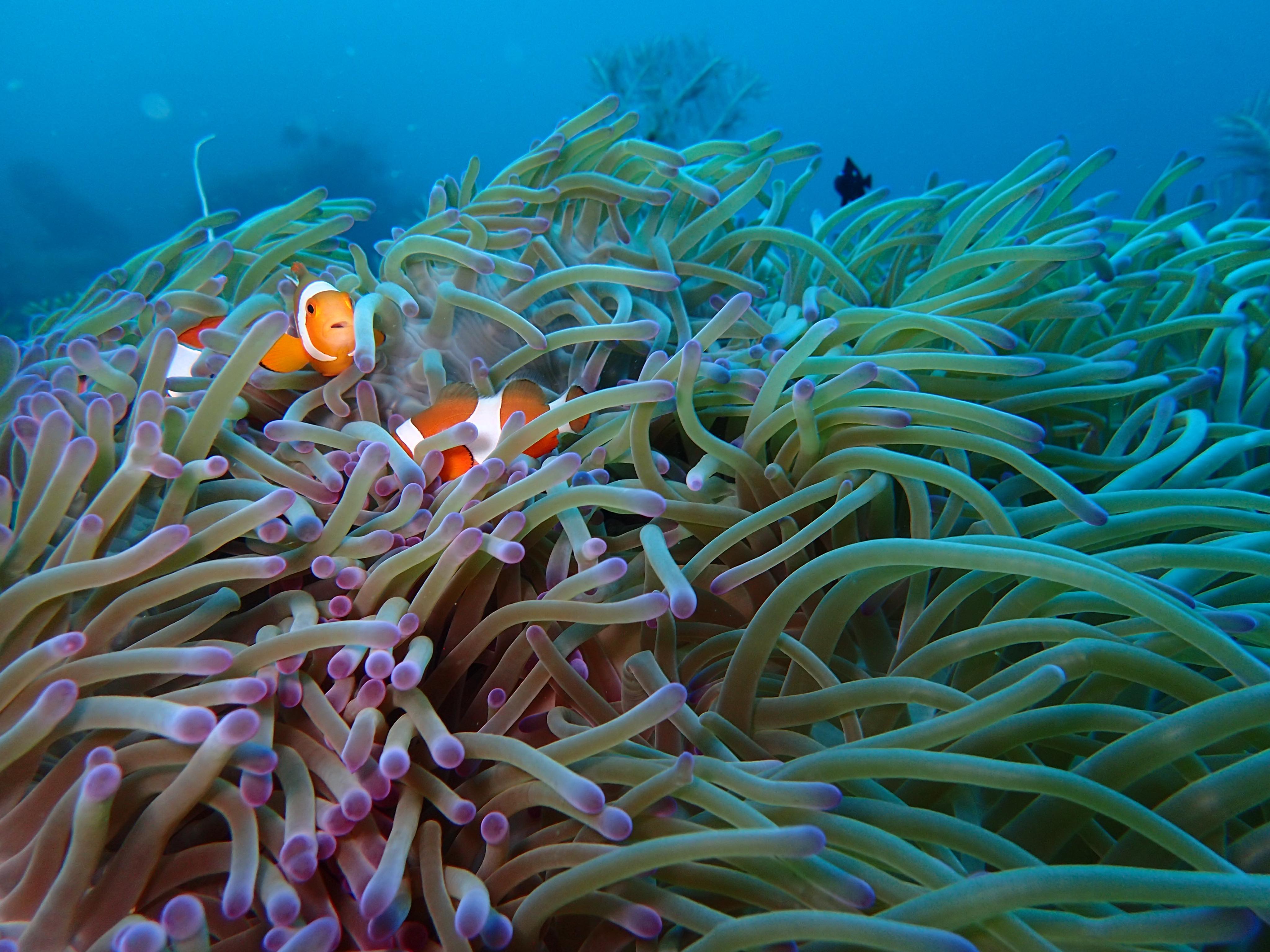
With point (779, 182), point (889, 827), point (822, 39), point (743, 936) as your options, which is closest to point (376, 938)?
point (743, 936)

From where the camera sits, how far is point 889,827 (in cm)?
80

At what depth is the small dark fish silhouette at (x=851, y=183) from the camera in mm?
3480

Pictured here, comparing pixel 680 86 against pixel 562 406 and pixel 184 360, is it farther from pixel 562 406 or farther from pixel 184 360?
pixel 562 406

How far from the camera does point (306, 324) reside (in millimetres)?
1322

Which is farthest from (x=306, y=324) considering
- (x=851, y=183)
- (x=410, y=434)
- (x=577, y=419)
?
(x=851, y=183)

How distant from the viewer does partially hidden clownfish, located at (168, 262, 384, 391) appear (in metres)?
1.32

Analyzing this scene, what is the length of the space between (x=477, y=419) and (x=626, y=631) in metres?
0.48

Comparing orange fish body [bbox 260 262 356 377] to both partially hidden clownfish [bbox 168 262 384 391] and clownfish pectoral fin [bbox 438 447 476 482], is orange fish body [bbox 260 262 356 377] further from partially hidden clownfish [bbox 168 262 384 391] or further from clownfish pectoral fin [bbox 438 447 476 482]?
clownfish pectoral fin [bbox 438 447 476 482]

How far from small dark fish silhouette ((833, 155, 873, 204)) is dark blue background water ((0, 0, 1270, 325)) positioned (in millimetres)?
15507

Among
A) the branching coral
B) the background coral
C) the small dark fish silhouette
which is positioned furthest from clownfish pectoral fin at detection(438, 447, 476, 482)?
the branching coral

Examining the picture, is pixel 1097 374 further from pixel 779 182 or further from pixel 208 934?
pixel 208 934

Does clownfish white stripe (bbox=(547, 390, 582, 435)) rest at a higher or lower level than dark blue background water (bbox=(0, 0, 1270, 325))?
lower

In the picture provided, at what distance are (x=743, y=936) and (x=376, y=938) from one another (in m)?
0.38

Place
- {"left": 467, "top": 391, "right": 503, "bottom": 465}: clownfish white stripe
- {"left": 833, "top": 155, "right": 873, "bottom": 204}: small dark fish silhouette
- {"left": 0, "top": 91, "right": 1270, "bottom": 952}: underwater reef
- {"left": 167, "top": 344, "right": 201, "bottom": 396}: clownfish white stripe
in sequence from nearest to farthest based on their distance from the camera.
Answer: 1. {"left": 0, "top": 91, "right": 1270, "bottom": 952}: underwater reef
2. {"left": 467, "top": 391, "right": 503, "bottom": 465}: clownfish white stripe
3. {"left": 167, "top": 344, "right": 201, "bottom": 396}: clownfish white stripe
4. {"left": 833, "top": 155, "right": 873, "bottom": 204}: small dark fish silhouette
